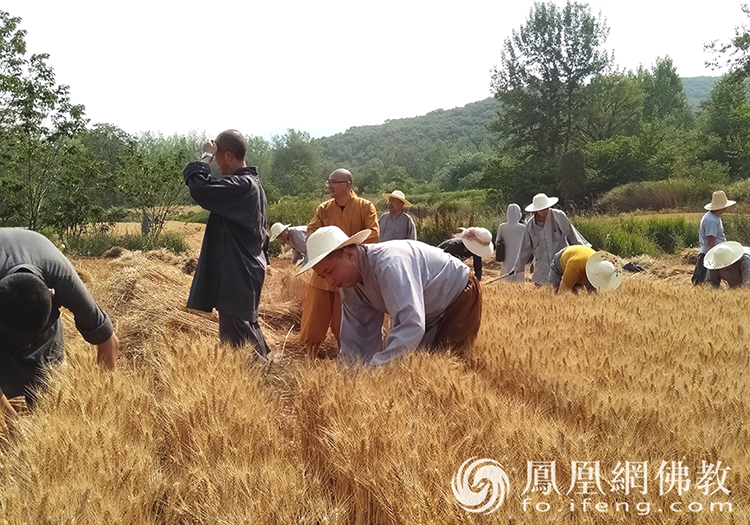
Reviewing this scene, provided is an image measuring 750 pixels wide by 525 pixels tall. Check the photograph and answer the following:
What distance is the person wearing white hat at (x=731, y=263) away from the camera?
5.41 m

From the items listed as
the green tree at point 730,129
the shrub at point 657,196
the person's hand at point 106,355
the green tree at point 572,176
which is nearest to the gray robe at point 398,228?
the person's hand at point 106,355

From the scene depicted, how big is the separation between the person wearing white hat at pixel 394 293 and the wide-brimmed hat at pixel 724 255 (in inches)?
145

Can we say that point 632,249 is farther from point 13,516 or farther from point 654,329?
point 13,516

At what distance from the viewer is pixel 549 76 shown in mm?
35969

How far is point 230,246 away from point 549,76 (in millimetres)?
36931

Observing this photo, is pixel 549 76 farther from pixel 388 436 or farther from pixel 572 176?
pixel 388 436

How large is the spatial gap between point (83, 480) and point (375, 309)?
1.75 meters

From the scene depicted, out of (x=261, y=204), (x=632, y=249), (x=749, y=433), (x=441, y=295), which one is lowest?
(x=632, y=249)

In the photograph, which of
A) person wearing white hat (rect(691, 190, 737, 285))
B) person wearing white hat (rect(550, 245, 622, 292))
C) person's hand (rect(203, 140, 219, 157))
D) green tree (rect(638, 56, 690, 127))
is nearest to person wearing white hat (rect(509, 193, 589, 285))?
person wearing white hat (rect(550, 245, 622, 292))

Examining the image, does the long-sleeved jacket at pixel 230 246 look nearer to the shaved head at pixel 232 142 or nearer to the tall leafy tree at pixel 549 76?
the shaved head at pixel 232 142

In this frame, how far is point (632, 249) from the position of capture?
1328cm

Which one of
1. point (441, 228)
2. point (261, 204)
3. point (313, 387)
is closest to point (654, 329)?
point (313, 387)

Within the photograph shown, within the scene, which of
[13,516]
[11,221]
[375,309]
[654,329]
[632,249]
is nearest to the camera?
[13,516]

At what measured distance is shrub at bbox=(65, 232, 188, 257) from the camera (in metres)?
17.2
